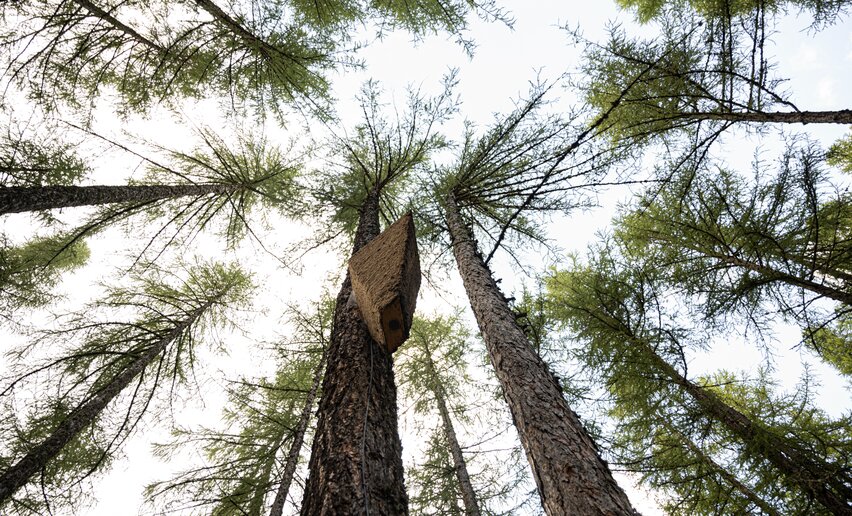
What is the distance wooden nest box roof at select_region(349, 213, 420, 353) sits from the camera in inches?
90.5

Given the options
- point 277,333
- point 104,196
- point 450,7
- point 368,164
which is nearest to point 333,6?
point 450,7

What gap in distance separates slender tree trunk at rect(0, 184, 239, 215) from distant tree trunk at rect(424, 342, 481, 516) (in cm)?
552

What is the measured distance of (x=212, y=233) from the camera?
7.27 meters

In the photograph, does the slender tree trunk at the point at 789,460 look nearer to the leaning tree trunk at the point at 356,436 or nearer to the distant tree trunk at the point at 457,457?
the distant tree trunk at the point at 457,457

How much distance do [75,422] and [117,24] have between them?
5721 millimetres

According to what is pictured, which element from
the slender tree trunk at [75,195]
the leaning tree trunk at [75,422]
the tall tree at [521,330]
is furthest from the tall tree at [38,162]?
the tall tree at [521,330]

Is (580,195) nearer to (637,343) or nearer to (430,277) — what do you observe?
A: (637,343)

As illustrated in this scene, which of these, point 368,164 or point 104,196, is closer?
point 104,196

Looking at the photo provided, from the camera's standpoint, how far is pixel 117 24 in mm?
5242

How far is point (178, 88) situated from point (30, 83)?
1.80m

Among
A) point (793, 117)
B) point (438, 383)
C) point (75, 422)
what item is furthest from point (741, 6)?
point (75, 422)

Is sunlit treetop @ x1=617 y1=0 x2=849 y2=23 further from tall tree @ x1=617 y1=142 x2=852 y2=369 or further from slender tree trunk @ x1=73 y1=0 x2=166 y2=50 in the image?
slender tree trunk @ x1=73 y1=0 x2=166 y2=50

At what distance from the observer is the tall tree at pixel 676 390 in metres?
3.71

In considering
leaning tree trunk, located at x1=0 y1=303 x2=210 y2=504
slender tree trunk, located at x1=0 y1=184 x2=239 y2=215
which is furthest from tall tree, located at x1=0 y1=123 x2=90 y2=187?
leaning tree trunk, located at x1=0 y1=303 x2=210 y2=504
